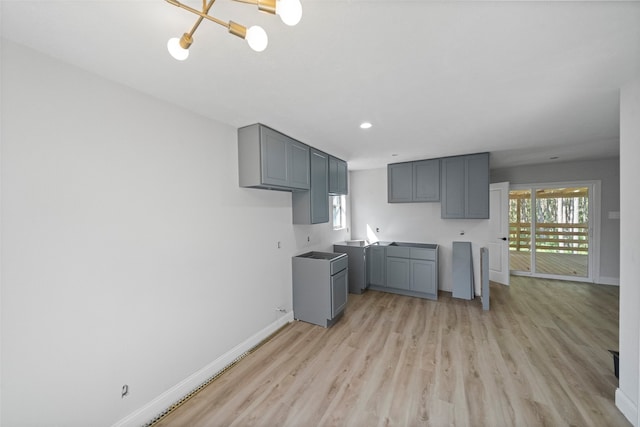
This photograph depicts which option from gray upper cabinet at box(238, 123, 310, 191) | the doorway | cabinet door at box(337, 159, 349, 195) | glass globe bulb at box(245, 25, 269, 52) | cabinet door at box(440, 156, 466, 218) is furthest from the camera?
the doorway

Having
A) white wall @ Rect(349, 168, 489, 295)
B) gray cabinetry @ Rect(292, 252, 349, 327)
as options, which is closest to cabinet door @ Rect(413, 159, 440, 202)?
white wall @ Rect(349, 168, 489, 295)

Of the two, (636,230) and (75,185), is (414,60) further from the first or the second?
(75,185)

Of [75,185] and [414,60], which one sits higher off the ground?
[414,60]

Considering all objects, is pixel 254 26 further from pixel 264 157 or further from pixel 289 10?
pixel 264 157

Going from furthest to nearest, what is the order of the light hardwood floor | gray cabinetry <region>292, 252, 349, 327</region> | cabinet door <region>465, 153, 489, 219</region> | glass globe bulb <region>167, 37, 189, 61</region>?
1. cabinet door <region>465, 153, 489, 219</region>
2. gray cabinetry <region>292, 252, 349, 327</region>
3. the light hardwood floor
4. glass globe bulb <region>167, 37, 189, 61</region>

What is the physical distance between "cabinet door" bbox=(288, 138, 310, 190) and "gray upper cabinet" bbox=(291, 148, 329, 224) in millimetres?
128

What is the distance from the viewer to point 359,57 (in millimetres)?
1336

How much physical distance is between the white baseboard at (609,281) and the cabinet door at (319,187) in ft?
17.6

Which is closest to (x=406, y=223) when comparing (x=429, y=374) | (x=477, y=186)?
(x=477, y=186)

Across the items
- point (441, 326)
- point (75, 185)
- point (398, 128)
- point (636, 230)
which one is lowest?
point (441, 326)

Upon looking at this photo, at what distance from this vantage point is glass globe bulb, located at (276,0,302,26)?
0.73m

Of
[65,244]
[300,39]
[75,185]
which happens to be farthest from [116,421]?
[300,39]

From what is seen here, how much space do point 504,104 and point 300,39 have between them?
1.82 m

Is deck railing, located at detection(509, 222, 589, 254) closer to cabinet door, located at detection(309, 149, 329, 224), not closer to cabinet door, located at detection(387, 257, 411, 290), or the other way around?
cabinet door, located at detection(387, 257, 411, 290)
